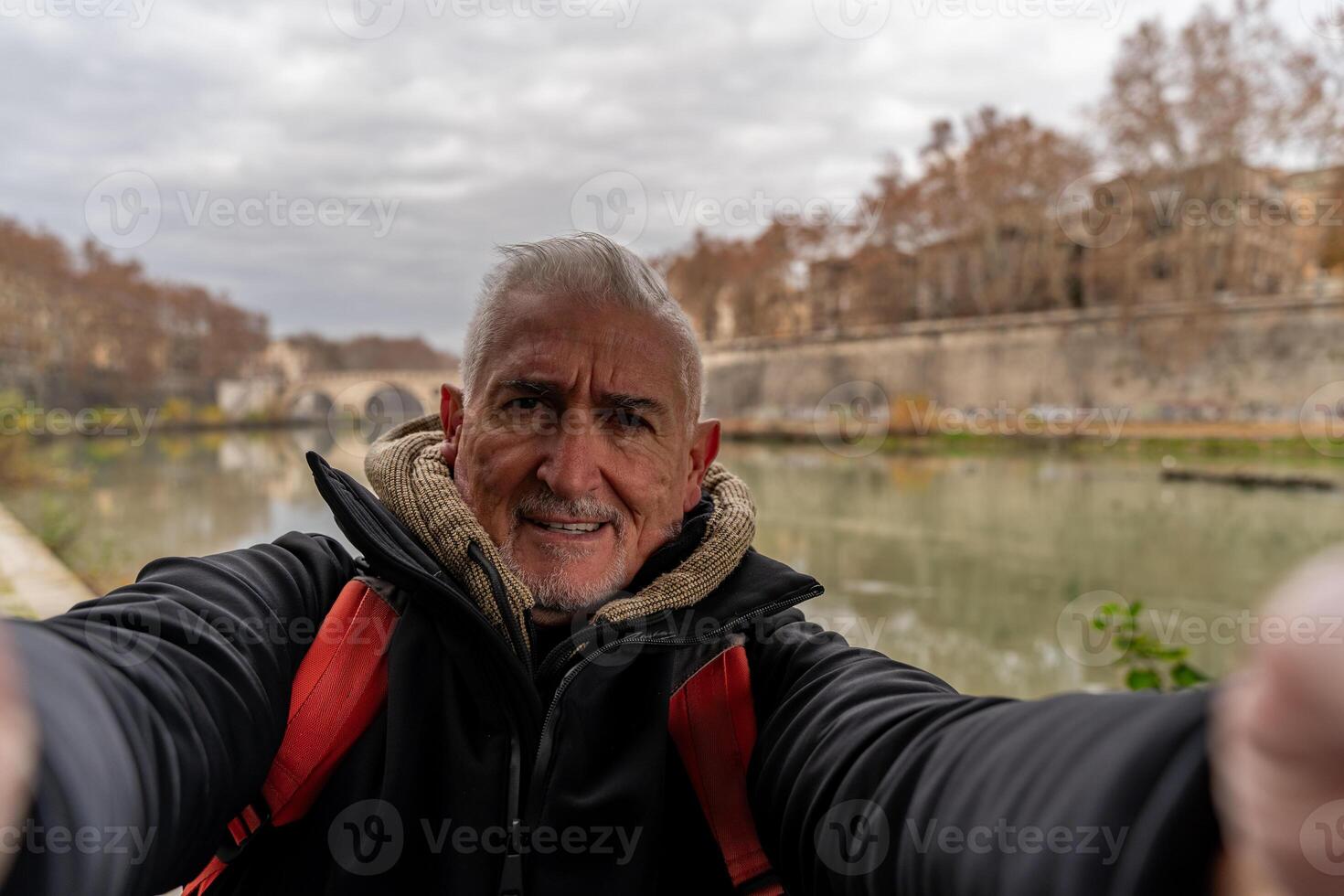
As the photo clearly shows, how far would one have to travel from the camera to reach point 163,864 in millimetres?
756

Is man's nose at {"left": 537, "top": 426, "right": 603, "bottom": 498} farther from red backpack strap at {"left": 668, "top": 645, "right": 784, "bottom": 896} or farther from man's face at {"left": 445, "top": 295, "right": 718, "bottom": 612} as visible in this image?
red backpack strap at {"left": 668, "top": 645, "right": 784, "bottom": 896}

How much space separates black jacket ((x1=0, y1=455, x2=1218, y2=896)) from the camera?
0.59 m

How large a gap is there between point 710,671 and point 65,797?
66 cm

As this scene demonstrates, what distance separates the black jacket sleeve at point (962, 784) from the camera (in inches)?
18.1

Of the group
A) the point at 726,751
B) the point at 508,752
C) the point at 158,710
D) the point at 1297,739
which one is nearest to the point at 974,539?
the point at 726,751

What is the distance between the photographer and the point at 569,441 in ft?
3.83

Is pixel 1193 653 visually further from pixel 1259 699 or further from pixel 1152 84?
pixel 1152 84

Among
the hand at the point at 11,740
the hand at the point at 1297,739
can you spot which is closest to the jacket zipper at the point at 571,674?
the hand at the point at 11,740

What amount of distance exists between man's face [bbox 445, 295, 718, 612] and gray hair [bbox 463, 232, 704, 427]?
2 cm

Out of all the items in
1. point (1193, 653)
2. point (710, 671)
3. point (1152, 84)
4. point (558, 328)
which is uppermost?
point (1152, 84)

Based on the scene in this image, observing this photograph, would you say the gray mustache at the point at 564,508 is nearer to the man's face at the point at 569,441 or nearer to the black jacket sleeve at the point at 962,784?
the man's face at the point at 569,441

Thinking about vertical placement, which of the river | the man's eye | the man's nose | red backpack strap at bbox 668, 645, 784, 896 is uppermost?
the man's eye

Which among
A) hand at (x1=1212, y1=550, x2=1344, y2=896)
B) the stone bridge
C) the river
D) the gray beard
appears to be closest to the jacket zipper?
the gray beard

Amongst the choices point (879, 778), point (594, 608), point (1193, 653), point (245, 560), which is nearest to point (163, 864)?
point (245, 560)
